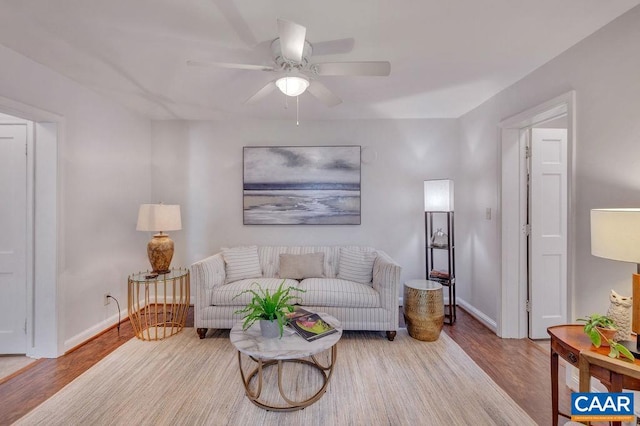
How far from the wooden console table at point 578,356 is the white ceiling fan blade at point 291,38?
2156 millimetres

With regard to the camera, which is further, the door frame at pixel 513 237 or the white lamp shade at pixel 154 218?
the white lamp shade at pixel 154 218

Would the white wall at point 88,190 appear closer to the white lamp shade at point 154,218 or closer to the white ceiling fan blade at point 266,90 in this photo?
the white lamp shade at point 154,218

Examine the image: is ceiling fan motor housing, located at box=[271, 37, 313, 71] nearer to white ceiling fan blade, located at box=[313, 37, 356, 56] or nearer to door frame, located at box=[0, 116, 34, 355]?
white ceiling fan blade, located at box=[313, 37, 356, 56]

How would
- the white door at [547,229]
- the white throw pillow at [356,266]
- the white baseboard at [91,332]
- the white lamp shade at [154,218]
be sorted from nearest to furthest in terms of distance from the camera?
the white baseboard at [91,332] → the white door at [547,229] → the white lamp shade at [154,218] → the white throw pillow at [356,266]

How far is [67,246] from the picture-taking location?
8.42 feet

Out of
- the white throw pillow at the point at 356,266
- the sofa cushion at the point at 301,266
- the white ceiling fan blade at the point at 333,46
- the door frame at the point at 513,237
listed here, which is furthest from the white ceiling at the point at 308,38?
the sofa cushion at the point at 301,266

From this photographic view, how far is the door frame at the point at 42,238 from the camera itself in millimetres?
2438

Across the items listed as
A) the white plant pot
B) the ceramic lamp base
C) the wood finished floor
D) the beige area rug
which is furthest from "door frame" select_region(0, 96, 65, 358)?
the white plant pot

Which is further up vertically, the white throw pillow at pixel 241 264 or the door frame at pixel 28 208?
the door frame at pixel 28 208

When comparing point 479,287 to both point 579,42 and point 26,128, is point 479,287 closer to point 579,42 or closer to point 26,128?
point 579,42

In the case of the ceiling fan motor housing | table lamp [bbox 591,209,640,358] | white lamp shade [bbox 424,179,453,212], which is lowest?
table lamp [bbox 591,209,640,358]

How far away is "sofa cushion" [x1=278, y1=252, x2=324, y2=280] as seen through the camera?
10.4ft

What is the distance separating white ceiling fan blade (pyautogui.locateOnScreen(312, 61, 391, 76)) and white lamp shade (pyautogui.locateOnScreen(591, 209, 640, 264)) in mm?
1389

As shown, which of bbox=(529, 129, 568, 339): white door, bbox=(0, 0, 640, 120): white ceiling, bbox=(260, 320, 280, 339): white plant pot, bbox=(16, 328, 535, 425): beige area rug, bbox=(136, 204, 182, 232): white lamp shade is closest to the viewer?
bbox=(0, 0, 640, 120): white ceiling
